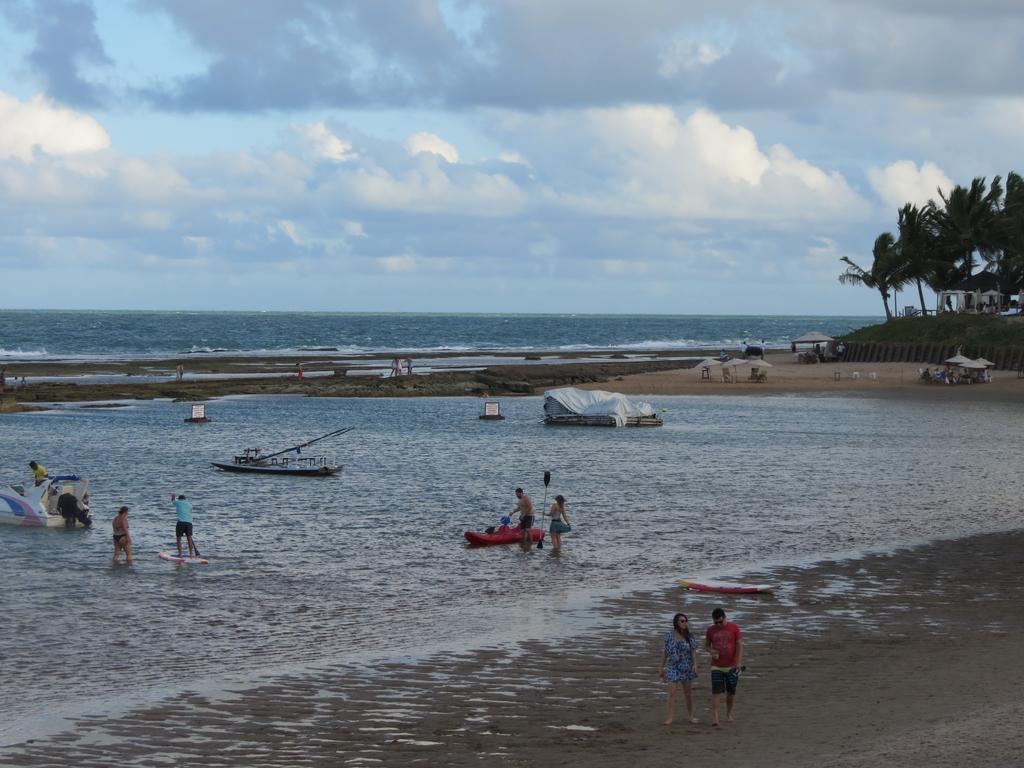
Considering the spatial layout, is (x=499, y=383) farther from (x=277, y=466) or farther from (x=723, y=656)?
(x=723, y=656)

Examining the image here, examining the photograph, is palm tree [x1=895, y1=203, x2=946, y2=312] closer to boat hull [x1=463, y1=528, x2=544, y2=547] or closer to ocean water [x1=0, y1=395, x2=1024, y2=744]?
ocean water [x1=0, y1=395, x2=1024, y2=744]

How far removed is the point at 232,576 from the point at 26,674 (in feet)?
28.0

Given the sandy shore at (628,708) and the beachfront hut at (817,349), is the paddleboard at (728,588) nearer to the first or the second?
the sandy shore at (628,708)

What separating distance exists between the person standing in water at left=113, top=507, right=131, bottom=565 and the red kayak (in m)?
8.56

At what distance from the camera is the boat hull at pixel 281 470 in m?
46.9

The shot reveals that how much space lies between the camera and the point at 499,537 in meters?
33.0

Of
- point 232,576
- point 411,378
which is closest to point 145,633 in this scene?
point 232,576

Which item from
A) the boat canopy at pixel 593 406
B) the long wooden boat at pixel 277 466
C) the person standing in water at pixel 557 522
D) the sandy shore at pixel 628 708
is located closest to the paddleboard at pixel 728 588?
the sandy shore at pixel 628 708

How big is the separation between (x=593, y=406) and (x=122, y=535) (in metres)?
44.1

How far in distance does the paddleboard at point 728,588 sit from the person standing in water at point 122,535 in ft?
44.2

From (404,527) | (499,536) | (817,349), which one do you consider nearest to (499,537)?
(499,536)

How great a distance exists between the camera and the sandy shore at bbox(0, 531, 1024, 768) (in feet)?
52.1

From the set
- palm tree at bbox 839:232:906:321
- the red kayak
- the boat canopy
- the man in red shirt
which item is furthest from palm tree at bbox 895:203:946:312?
the man in red shirt

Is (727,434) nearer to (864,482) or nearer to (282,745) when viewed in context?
(864,482)
